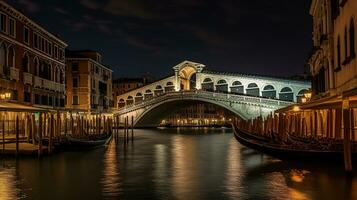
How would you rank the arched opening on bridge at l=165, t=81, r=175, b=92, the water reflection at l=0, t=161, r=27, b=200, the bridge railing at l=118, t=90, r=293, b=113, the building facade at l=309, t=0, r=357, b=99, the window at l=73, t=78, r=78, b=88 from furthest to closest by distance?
the arched opening on bridge at l=165, t=81, r=175, b=92
the window at l=73, t=78, r=78, b=88
the bridge railing at l=118, t=90, r=293, b=113
the building facade at l=309, t=0, r=357, b=99
the water reflection at l=0, t=161, r=27, b=200

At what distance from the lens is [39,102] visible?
25.8 metres

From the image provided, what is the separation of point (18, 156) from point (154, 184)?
599 centimetres

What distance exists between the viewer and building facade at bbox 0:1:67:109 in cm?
2078

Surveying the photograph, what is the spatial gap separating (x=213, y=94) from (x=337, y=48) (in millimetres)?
23947

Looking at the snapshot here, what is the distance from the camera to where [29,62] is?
78.9 ft

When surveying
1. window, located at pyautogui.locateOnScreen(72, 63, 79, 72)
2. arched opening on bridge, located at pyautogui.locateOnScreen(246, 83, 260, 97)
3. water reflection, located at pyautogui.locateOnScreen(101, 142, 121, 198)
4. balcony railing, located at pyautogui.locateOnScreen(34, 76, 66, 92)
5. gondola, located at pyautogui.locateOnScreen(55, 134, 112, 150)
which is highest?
window, located at pyautogui.locateOnScreen(72, 63, 79, 72)

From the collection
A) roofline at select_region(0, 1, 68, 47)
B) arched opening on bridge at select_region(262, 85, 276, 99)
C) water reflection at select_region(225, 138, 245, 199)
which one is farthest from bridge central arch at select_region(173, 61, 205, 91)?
water reflection at select_region(225, 138, 245, 199)

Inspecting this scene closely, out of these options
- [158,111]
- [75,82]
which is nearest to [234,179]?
[75,82]

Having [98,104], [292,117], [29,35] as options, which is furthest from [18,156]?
[98,104]

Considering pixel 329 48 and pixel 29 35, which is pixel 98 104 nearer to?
pixel 29 35

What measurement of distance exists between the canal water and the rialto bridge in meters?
21.2

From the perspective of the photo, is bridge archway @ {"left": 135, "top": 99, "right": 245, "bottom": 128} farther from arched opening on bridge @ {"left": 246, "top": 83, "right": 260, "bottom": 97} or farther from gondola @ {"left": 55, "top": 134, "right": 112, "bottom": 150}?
gondola @ {"left": 55, "top": 134, "right": 112, "bottom": 150}

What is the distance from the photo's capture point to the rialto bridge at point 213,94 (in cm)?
3547

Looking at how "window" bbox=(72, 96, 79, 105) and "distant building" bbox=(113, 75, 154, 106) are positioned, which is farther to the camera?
"distant building" bbox=(113, 75, 154, 106)
